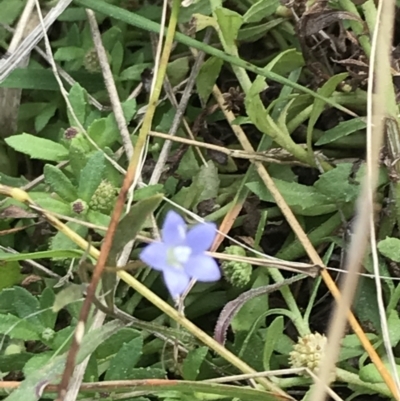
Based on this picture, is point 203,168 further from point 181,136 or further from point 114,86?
point 114,86

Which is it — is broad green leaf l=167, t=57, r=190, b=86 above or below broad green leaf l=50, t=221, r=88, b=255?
above

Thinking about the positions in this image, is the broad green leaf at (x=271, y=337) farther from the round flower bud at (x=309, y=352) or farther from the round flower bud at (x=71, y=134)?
the round flower bud at (x=71, y=134)

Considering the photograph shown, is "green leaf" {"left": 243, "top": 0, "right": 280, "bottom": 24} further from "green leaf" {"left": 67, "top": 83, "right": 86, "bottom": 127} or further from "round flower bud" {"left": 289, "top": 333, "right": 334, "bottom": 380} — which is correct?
"round flower bud" {"left": 289, "top": 333, "right": 334, "bottom": 380}

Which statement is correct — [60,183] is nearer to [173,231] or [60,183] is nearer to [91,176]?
[91,176]

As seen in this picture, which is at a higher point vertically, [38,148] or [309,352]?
[38,148]

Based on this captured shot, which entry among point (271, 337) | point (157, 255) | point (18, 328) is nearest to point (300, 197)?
point (271, 337)

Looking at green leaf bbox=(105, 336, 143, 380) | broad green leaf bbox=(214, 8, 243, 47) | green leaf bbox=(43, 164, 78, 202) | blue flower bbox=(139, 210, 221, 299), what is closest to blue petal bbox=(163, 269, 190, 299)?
blue flower bbox=(139, 210, 221, 299)

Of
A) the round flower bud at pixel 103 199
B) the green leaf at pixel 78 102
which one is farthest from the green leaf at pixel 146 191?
the green leaf at pixel 78 102
